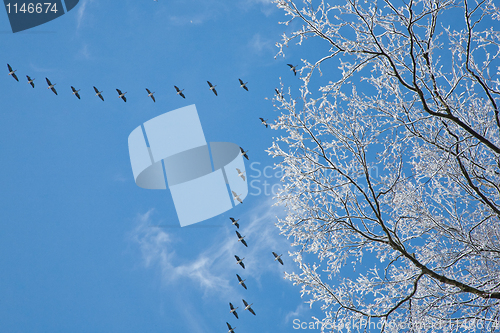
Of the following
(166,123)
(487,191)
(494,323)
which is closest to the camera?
(494,323)

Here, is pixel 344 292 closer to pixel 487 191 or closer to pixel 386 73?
pixel 487 191

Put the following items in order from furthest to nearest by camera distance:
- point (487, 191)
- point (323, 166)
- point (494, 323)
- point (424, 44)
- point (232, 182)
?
point (232, 182) → point (487, 191) → point (323, 166) → point (494, 323) → point (424, 44)

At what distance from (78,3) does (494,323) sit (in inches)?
1900

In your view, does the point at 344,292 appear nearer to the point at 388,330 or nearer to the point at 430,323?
the point at 388,330

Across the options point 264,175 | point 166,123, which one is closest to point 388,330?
point 166,123

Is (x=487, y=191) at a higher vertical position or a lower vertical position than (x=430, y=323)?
higher

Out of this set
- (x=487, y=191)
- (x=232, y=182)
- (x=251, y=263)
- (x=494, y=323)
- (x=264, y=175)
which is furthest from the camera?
(x=264, y=175)

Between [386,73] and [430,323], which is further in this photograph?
[430,323]

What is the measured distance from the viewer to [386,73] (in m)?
7.88

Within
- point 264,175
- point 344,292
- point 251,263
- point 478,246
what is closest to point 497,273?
point 478,246

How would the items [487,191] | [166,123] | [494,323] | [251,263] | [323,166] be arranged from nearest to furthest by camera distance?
[494,323]
[323,166]
[487,191]
[166,123]
[251,263]

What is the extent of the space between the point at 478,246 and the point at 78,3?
47291 millimetres

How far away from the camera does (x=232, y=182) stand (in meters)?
30.7

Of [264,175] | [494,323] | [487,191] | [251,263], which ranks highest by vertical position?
[264,175]
